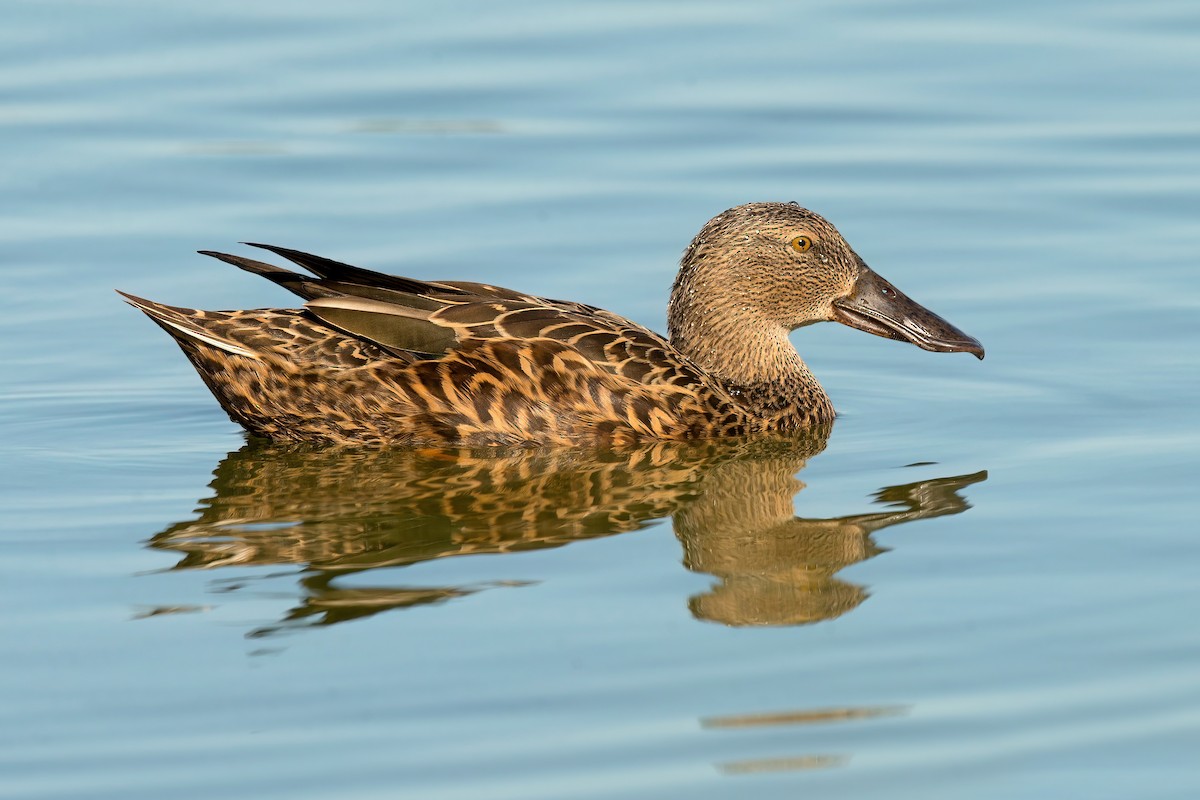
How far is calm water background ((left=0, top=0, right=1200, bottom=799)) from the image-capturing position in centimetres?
607

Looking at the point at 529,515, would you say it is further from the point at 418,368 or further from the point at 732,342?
the point at 732,342

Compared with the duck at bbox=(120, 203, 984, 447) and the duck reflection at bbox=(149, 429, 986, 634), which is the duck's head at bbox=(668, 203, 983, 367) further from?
the duck reflection at bbox=(149, 429, 986, 634)

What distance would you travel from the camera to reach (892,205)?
12.7m

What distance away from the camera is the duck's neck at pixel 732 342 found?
10.1 meters

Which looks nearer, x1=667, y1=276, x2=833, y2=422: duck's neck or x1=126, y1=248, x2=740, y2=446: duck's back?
x1=126, y1=248, x2=740, y2=446: duck's back

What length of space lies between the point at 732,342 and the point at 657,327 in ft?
3.99

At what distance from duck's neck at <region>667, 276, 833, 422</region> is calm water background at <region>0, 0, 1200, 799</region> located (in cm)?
41

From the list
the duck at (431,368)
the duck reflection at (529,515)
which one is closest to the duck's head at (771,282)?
the duck at (431,368)

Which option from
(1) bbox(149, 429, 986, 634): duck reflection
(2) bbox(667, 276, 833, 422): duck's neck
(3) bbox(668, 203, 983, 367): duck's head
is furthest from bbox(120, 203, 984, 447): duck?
(3) bbox(668, 203, 983, 367): duck's head

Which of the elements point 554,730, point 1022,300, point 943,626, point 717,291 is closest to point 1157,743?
point 943,626

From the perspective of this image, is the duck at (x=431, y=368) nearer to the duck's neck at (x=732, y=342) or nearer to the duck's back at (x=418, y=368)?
the duck's back at (x=418, y=368)

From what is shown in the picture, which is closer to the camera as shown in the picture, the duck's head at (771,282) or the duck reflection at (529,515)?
the duck reflection at (529,515)

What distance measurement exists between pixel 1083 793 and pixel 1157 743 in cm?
41

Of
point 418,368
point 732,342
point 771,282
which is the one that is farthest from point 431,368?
point 771,282
